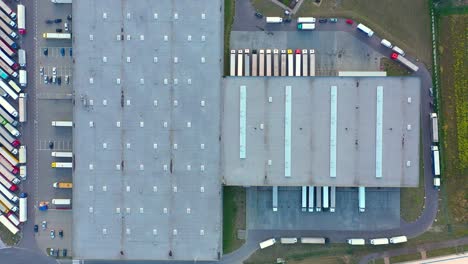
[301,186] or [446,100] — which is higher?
[446,100]

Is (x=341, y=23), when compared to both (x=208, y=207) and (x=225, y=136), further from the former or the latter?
(x=208, y=207)

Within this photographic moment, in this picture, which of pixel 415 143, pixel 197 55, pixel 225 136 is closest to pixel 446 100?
pixel 415 143

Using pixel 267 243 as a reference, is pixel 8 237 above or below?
above

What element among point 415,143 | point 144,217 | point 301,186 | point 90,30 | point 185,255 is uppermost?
point 90,30

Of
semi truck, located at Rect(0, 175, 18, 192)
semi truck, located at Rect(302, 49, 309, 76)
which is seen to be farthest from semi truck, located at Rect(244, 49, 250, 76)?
semi truck, located at Rect(0, 175, 18, 192)

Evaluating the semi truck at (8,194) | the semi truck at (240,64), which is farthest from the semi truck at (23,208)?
the semi truck at (240,64)

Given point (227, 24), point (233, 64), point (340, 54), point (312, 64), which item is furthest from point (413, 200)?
point (227, 24)

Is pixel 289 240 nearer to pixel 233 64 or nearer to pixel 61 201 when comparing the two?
pixel 233 64
